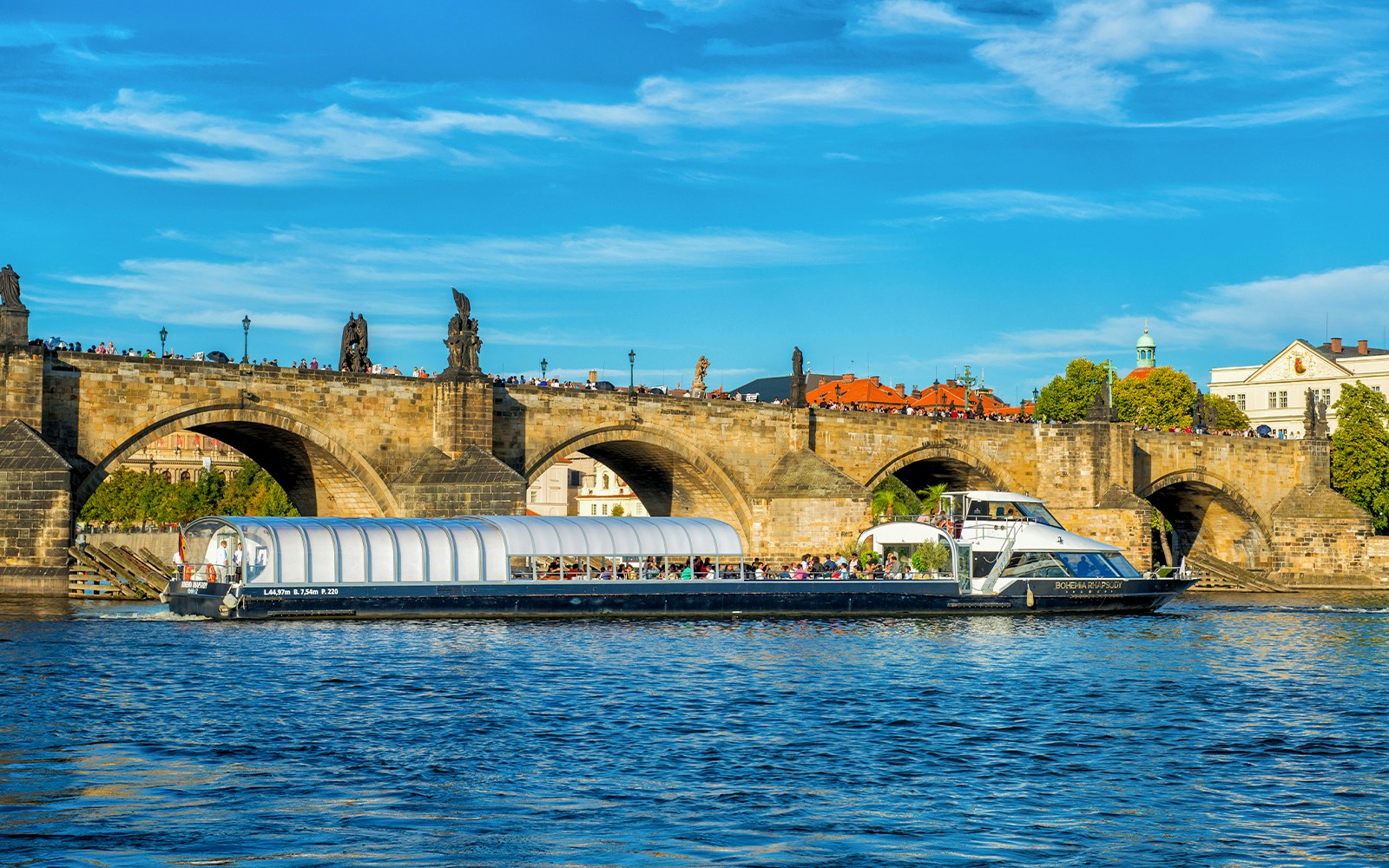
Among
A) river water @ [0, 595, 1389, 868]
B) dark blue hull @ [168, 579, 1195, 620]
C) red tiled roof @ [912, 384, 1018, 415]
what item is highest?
red tiled roof @ [912, 384, 1018, 415]

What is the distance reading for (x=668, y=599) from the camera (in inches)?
1730

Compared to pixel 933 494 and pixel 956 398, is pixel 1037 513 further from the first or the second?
pixel 956 398

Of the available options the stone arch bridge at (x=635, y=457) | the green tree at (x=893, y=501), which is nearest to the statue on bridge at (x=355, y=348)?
the stone arch bridge at (x=635, y=457)

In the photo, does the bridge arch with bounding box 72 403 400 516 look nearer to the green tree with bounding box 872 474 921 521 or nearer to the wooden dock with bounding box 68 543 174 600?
the wooden dock with bounding box 68 543 174 600

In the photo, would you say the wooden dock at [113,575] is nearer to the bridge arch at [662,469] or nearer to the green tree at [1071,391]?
the bridge arch at [662,469]

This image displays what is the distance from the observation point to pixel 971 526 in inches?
1919

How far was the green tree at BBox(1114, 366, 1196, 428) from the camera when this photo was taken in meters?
93.3

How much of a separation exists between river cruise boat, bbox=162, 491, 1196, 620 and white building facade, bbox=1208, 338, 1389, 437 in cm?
5661

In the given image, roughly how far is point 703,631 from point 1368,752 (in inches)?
795

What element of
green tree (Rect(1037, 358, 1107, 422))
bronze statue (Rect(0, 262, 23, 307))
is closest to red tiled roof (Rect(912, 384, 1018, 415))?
green tree (Rect(1037, 358, 1107, 422))

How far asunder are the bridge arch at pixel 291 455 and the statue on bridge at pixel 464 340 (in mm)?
4342

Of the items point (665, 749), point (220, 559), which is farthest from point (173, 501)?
point (665, 749)

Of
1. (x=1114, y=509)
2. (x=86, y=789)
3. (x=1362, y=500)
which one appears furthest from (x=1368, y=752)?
(x=1362, y=500)

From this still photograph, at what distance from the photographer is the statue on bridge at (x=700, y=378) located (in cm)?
6141
